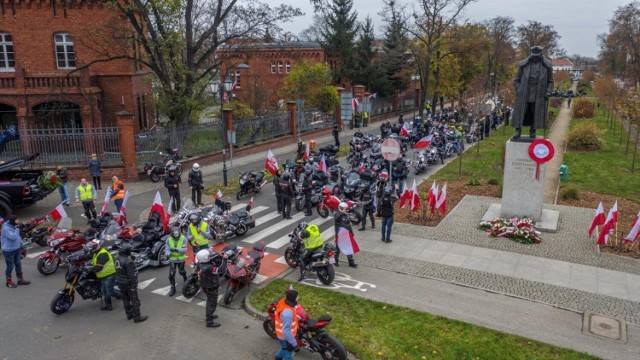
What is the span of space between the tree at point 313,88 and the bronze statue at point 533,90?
23.5 meters

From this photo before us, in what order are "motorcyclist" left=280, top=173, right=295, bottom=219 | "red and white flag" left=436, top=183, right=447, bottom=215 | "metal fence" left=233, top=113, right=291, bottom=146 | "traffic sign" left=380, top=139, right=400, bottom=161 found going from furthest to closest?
1. "metal fence" left=233, top=113, right=291, bottom=146
2. "motorcyclist" left=280, top=173, right=295, bottom=219
3. "red and white flag" left=436, top=183, right=447, bottom=215
4. "traffic sign" left=380, top=139, right=400, bottom=161

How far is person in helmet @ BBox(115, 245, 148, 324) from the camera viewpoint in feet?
30.1

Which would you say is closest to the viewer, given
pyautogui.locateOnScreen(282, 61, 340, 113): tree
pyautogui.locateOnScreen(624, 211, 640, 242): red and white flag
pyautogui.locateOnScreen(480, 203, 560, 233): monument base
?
pyautogui.locateOnScreen(624, 211, 640, 242): red and white flag

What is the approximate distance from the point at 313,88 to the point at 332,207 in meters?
23.2

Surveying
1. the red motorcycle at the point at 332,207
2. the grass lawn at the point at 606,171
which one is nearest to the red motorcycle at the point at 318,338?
the red motorcycle at the point at 332,207

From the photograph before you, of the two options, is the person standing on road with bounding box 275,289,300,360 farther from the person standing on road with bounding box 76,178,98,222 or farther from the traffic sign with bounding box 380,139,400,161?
the person standing on road with bounding box 76,178,98,222

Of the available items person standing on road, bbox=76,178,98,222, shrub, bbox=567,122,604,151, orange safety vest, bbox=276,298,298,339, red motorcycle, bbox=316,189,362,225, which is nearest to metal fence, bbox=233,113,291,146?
person standing on road, bbox=76,178,98,222

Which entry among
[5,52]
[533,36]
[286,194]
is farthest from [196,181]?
[533,36]

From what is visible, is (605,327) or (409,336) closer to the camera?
(409,336)

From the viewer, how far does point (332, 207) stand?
620 inches

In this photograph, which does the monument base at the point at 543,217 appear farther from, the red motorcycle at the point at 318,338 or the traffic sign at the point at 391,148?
the red motorcycle at the point at 318,338

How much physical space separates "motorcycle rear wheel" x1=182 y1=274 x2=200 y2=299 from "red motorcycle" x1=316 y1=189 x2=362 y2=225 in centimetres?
528

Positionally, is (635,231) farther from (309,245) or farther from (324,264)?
(309,245)

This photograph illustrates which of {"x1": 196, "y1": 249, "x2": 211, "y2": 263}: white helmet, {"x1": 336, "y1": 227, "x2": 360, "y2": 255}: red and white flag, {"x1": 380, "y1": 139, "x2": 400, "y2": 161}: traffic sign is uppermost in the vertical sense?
{"x1": 380, "y1": 139, "x2": 400, "y2": 161}: traffic sign
